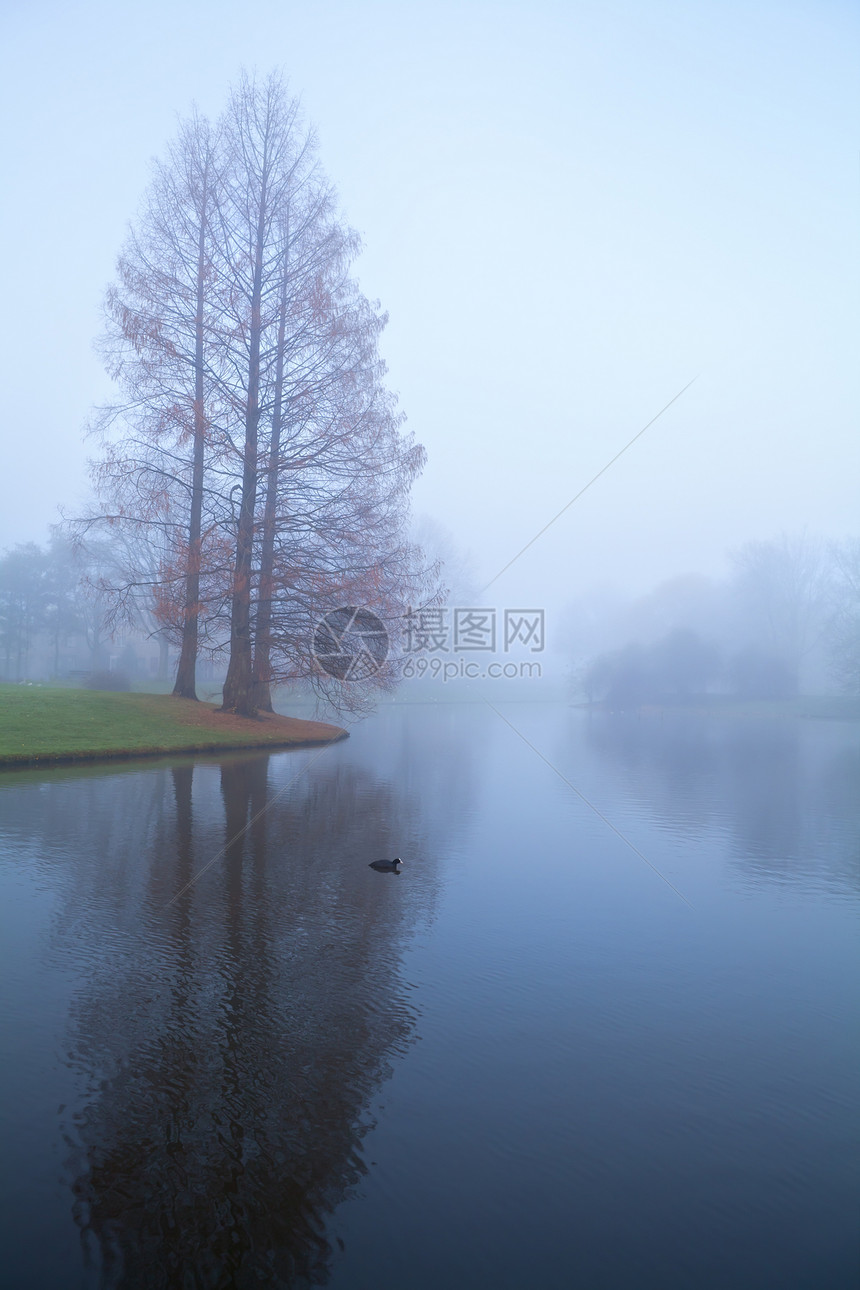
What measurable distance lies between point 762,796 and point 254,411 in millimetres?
14418

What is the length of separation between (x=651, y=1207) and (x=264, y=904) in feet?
13.2

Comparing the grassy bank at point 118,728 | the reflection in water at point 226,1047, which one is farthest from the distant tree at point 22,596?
the reflection in water at point 226,1047

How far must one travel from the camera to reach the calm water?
9.07 feet

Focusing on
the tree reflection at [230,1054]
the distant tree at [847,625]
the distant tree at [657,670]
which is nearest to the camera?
the tree reflection at [230,1054]

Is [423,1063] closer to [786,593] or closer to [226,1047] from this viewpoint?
[226,1047]

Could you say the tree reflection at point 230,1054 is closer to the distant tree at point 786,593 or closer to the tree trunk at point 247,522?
the tree trunk at point 247,522

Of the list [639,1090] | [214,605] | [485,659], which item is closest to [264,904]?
[639,1090]

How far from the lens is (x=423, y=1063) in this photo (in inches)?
156

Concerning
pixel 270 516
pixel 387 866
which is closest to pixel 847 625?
pixel 270 516

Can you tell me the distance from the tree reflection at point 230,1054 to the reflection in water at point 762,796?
406 centimetres

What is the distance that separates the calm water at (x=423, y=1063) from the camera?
2766 mm

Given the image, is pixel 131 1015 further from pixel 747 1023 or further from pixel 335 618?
pixel 335 618

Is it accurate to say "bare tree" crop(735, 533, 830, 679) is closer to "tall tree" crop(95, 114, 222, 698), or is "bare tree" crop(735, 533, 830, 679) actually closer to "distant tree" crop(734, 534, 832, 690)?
"distant tree" crop(734, 534, 832, 690)

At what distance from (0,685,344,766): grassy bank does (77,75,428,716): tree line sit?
140 cm
